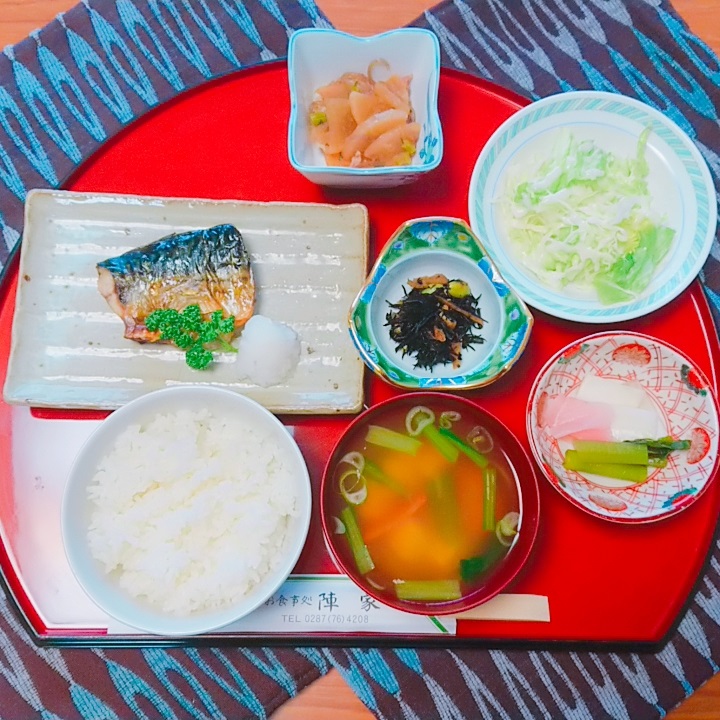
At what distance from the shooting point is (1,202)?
85.3 inches

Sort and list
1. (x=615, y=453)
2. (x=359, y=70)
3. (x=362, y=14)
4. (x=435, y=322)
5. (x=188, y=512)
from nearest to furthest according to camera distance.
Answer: (x=188, y=512) → (x=615, y=453) → (x=435, y=322) → (x=359, y=70) → (x=362, y=14)

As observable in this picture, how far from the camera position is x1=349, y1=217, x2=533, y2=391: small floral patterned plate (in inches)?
72.8

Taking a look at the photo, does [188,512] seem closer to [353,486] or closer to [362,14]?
[353,486]

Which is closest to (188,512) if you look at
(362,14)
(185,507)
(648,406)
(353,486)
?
(185,507)

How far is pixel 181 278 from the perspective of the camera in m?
2.01

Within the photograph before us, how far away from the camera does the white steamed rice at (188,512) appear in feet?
5.74

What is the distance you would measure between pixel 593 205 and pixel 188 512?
1539mm

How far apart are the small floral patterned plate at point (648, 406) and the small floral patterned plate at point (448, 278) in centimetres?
16

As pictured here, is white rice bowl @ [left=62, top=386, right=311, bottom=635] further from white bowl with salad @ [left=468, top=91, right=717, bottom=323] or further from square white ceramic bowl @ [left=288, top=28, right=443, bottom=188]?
white bowl with salad @ [left=468, top=91, right=717, bottom=323]

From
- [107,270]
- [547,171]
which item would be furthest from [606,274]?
[107,270]

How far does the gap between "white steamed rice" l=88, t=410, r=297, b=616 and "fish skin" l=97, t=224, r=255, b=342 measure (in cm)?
34

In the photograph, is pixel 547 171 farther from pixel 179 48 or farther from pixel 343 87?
pixel 179 48

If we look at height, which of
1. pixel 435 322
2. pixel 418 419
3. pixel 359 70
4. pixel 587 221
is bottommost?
pixel 418 419

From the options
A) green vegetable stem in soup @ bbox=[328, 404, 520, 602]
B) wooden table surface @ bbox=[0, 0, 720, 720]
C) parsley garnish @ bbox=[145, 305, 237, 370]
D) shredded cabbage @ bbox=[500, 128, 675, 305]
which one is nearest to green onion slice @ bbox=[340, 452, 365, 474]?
green vegetable stem in soup @ bbox=[328, 404, 520, 602]
